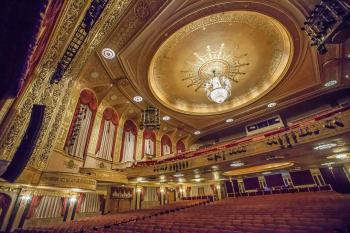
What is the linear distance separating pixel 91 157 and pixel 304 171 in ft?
49.5

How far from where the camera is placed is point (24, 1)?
1.01 metres

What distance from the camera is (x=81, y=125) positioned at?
8312 millimetres

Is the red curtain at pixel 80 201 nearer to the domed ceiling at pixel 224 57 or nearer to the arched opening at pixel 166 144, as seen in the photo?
the domed ceiling at pixel 224 57

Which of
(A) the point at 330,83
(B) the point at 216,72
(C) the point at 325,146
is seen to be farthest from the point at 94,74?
(A) the point at 330,83

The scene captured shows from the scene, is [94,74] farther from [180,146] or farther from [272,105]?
[272,105]

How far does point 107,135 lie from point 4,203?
5116 millimetres

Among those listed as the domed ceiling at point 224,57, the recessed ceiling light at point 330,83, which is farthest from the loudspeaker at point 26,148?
the recessed ceiling light at point 330,83

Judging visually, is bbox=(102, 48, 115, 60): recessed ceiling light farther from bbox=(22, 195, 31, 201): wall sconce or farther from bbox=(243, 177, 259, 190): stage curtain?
bbox=(243, 177, 259, 190): stage curtain

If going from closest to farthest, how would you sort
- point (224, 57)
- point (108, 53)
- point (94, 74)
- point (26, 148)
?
1. point (26, 148)
2. point (108, 53)
3. point (94, 74)
4. point (224, 57)

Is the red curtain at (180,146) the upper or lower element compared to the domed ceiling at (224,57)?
lower

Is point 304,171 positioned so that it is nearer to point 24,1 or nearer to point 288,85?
point 288,85

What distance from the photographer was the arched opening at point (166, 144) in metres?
14.1

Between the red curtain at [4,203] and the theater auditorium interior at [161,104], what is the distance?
34 mm

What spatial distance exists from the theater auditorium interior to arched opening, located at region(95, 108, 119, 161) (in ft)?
0.27
